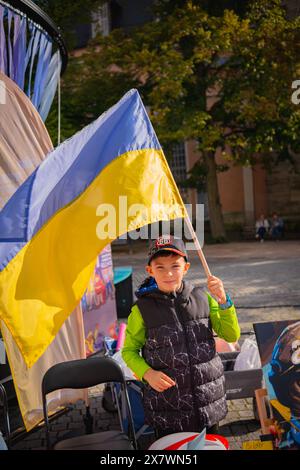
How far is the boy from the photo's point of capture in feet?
9.28

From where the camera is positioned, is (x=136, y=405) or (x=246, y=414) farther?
(x=246, y=414)

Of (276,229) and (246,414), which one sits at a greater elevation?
(276,229)

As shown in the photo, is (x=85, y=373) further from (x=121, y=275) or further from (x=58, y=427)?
(x=121, y=275)

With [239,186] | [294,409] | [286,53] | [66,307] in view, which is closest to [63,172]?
[66,307]

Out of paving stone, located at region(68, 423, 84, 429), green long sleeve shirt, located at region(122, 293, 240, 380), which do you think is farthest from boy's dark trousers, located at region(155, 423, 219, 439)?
paving stone, located at region(68, 423, 84, 429)

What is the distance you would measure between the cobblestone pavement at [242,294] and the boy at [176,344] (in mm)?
897

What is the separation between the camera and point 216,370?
9.64ft

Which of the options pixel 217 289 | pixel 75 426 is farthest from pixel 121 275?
pixel 217 289

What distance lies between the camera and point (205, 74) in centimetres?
2108

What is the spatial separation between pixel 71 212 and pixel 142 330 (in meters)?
1.02
